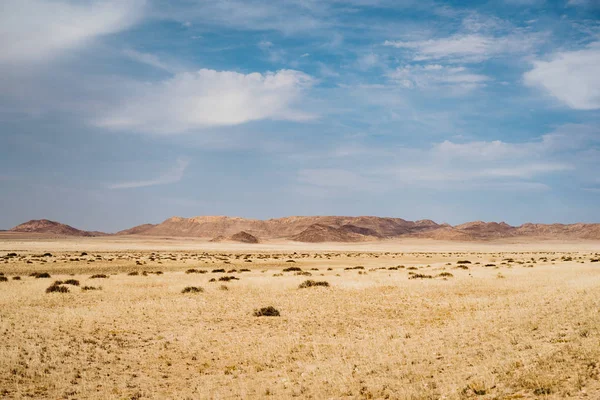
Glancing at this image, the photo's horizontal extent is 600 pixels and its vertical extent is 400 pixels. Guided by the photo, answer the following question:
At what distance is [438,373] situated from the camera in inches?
379

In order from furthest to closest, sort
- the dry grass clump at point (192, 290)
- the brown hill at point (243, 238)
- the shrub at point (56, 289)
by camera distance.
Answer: the brown hill at point (243, 238) → the dry grass clump at point (192, 290) → the shrub at point (56, 289)

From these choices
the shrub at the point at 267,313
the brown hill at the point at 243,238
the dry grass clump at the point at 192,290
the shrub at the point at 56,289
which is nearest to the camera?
the shrub at the point at 267,313

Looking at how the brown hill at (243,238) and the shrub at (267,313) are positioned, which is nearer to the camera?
the shrub at (267,313)

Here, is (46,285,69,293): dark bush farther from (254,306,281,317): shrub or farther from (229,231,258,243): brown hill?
(229,231,258,243): brown hill

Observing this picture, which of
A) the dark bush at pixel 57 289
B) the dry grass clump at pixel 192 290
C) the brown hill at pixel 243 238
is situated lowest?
the brown hill at pixel 243 238

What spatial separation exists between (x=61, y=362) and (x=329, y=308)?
11.0 m

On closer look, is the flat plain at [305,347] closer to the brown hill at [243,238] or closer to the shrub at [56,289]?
the shrub at [56,289]

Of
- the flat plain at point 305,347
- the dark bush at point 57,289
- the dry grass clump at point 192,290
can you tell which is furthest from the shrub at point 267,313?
the dark bush at point 57,289

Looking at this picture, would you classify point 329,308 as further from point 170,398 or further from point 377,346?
point 170,398

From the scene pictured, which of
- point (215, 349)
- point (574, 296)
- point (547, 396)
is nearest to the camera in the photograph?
point (547, 396)

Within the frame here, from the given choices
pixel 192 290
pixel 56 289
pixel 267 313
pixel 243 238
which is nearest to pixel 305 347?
pixel 267 313

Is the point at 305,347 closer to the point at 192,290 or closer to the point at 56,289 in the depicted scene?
the point at 192,290

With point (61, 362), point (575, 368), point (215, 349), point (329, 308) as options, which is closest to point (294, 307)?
point (329, 308)

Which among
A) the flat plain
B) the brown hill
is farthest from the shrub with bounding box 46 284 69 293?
the brown hill
